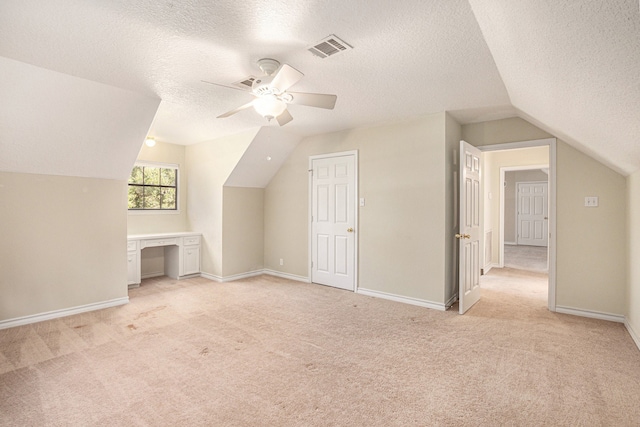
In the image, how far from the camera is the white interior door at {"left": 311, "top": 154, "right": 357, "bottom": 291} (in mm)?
4855

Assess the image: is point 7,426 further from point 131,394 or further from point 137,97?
point 137,97

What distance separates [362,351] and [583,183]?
3.33 m

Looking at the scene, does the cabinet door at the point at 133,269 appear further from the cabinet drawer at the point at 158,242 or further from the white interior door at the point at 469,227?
the white interior door at the point at 469,227

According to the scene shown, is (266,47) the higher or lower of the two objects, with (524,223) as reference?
higher

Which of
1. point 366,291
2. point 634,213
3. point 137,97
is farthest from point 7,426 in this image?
A: point 634,213

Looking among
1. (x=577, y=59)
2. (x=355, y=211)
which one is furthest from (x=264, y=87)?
(x=355, y=211)

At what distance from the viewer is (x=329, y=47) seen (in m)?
2.34

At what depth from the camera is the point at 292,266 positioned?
5.70m

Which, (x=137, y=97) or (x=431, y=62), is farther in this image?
(x=137, y=97)

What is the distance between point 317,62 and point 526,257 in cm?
775

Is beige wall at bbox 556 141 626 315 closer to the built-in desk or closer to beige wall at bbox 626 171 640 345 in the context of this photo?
beige wall at bbox 626 171 640 345

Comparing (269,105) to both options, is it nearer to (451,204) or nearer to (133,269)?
(451,204)

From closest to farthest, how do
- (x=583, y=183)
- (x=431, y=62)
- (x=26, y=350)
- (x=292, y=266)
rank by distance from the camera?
(x=431, y=62) → (x=26, y=350) → (x=583, y=183) → (x=292, y=266)

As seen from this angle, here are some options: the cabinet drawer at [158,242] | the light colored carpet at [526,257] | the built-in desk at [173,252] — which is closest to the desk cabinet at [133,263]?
the built-in desk at [173,252]
